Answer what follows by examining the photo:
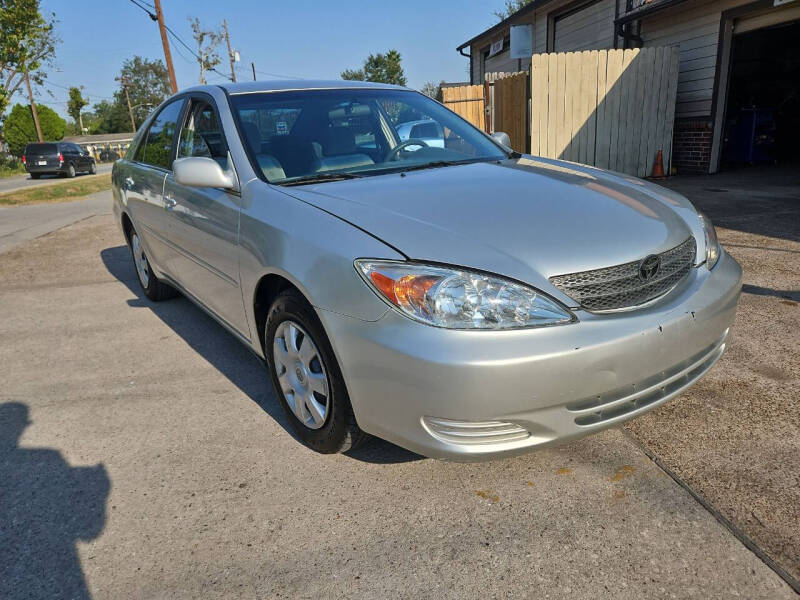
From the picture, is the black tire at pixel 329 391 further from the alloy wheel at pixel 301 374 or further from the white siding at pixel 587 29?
the white siding at pixel 587 29

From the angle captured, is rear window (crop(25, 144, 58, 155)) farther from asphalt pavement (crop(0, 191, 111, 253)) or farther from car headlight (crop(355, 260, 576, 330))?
car headlight (crop(355, 260, 576, 330))

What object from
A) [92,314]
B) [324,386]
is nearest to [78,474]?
[324,386]

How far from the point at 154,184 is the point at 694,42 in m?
10.9

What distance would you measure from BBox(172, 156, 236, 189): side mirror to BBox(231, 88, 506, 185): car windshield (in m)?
0.17

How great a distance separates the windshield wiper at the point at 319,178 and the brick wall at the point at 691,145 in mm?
10400

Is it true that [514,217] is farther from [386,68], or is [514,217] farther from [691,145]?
[386,68]

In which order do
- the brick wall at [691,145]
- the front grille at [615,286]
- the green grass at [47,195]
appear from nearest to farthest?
the front grille at [615,286]
the brick wall at [691,145]
the green grass at [47,195]

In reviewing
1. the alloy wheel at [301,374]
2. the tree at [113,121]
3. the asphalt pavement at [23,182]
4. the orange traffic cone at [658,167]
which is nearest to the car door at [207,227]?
the alloy wheel at [301,374]

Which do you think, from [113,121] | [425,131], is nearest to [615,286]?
[425,131]

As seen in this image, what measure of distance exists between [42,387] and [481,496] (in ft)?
8.85

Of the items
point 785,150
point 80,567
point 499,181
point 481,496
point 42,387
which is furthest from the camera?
point 785,150

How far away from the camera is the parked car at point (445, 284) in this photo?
1.84m

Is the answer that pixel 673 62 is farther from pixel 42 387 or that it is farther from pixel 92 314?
pixel 42 387

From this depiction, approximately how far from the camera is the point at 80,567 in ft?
6.35
